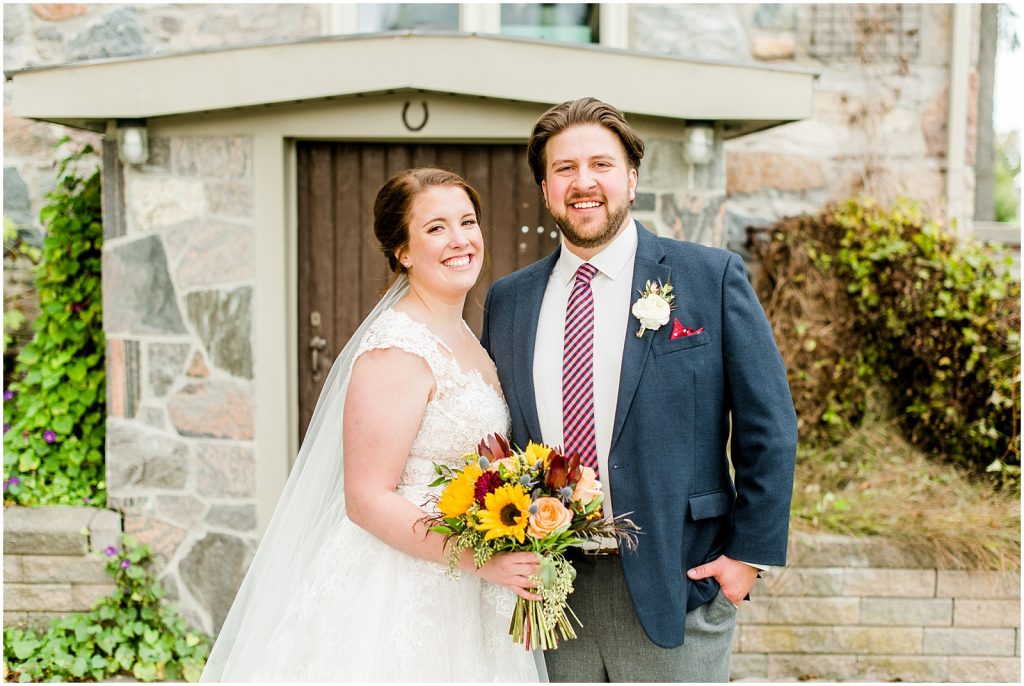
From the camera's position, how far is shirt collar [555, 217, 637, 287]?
2381 mm

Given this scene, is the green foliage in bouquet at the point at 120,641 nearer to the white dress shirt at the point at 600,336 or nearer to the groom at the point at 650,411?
the groom at the point at 650,411

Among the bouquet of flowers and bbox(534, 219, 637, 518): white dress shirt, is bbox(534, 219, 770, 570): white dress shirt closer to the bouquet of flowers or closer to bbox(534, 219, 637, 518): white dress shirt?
bbox(534, 219, 637, 518): white dress shirt

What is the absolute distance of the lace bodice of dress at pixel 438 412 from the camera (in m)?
2.28

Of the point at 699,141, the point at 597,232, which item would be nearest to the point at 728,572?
the point at 597,232

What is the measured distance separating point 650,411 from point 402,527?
0.70 meters

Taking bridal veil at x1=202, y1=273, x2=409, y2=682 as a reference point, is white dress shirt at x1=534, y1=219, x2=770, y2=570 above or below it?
above

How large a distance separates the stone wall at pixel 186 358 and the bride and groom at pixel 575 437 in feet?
6.10

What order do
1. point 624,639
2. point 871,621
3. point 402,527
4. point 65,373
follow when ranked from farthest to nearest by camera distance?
point 65,373
point 871,621
point 624,639
point 402,527

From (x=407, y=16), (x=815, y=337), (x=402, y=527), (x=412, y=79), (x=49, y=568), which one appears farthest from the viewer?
(x=407, y=16)

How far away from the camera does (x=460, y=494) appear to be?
195 cm

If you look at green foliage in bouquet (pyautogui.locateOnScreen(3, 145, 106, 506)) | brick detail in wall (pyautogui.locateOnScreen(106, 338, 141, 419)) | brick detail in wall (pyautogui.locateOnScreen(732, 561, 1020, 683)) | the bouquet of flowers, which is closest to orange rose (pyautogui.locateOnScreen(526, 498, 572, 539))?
the bouquet of flowers

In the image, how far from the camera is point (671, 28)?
512 cm

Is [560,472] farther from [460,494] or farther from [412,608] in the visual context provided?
[412,608]

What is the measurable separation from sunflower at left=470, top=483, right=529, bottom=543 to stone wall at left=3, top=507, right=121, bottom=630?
2.99 m
